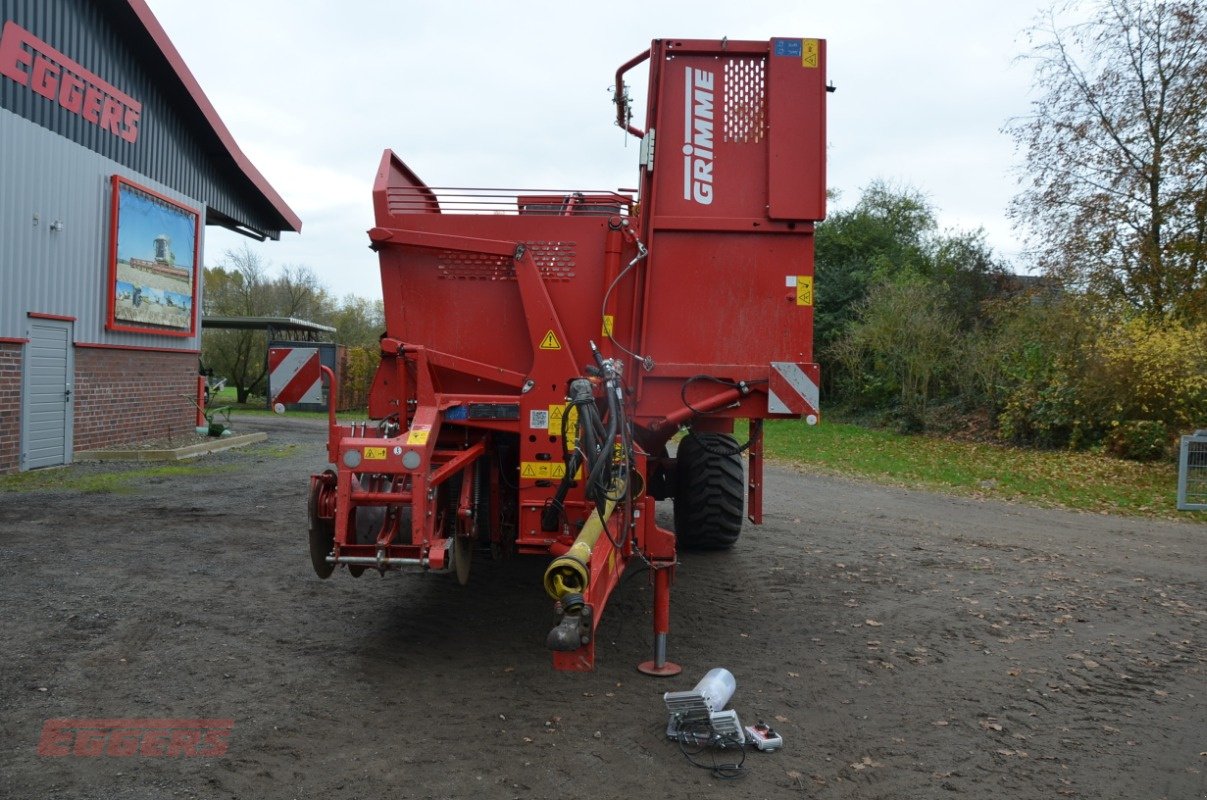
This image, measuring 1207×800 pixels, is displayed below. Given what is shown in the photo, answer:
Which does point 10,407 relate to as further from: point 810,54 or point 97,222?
point 810,54

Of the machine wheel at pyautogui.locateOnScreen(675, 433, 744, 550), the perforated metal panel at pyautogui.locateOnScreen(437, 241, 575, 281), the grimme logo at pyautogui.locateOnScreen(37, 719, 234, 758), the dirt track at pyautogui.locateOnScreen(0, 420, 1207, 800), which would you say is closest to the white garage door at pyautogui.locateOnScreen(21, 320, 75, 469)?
the dirt track at pyautogui.locateOnScreen(0, 420, 1207, 800)

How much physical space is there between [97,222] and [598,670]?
12.4 m

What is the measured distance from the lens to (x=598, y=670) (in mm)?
5285

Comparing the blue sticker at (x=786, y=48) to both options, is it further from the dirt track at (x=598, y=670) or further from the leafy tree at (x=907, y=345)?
the leafy tree at (x=907, y=345)

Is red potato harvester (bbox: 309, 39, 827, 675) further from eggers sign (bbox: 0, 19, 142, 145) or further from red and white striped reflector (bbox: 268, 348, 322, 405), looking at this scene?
eggers sign (bbox: 0, 19, 142, 145)

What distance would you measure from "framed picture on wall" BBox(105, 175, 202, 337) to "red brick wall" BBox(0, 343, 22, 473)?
2.30m

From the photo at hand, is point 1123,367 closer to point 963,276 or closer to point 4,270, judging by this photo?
point 963,276

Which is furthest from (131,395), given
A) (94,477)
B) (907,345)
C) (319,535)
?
(907,345)

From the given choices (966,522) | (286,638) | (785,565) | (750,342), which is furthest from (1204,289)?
(286,638)

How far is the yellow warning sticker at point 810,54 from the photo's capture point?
5.83 m

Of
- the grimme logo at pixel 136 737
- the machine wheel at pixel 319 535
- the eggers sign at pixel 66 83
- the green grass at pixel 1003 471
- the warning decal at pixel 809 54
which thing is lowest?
the grimme logo at pixel 136 737

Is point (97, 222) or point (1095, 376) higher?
point (97, 222)

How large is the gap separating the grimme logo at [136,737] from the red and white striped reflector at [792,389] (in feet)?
10.9

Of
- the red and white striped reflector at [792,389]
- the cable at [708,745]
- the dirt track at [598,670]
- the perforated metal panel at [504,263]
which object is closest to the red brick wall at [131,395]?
the dirt track at [598,670]
